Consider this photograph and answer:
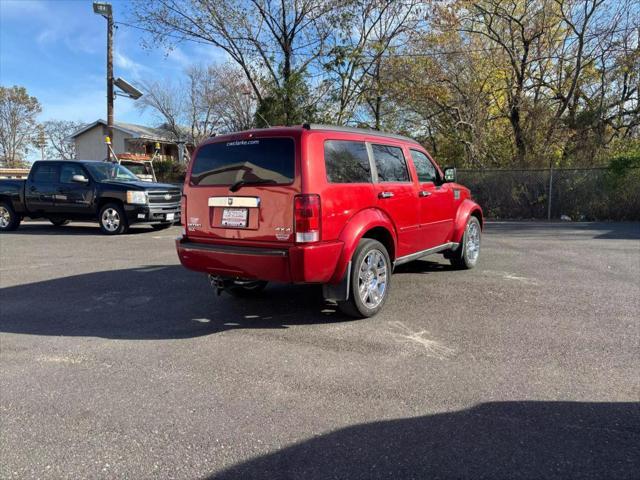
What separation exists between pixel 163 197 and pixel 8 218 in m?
5.05

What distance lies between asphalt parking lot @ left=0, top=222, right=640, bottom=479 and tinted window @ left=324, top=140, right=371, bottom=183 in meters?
1.51

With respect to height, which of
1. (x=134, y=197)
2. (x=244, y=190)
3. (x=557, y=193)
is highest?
(x=557, y=193)

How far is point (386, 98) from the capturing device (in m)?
21.8

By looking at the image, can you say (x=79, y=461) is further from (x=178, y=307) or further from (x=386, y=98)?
(x=386, y=98)

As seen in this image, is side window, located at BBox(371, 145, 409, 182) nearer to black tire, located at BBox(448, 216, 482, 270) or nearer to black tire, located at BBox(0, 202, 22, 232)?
black tire, located at BBox(448, 216, 482, 270)

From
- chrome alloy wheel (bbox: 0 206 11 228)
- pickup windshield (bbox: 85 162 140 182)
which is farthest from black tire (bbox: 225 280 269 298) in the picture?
chrome alloy wheel (bbox: 0 206 11 228)

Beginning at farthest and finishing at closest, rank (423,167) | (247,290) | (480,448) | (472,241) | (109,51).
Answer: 1. (109,51)
2. (472,241)
3. (423,167)
4. (247,290)
5. (480,448)

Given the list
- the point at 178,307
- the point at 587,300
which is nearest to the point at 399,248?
the point at 587,300

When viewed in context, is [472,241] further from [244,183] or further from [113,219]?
[113,219]

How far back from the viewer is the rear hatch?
432cm

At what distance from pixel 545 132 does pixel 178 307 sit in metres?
19.0

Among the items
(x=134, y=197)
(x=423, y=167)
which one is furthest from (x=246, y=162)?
(x=134, y=197)

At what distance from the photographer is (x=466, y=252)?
7207 millimetres

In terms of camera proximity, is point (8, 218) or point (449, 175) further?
point (8, 218)
